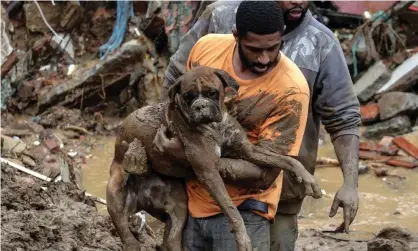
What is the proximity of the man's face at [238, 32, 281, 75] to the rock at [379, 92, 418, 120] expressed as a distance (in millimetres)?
7806

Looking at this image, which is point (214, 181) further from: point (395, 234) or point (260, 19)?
point (395, 234)

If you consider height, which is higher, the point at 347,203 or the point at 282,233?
the point at 347,203

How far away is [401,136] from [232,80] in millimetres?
7563

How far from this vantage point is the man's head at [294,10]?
15.1 ft

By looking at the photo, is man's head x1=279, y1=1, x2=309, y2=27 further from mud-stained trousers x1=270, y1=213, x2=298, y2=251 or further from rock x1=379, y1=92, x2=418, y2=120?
rock x1=379, y1=92, x2=418, y2=120

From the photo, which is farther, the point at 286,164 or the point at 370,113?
the point at 370,113

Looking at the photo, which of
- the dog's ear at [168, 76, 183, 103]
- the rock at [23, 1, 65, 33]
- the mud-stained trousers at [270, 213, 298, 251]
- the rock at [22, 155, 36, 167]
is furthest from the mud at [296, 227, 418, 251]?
the rock at [23, 1, 65, 33]

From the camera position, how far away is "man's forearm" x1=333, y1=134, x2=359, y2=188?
4042mm

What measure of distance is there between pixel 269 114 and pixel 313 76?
1037 mm

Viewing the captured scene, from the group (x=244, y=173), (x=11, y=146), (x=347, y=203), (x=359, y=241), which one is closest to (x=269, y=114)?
(x=244, y=173)

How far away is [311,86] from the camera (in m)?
4.40

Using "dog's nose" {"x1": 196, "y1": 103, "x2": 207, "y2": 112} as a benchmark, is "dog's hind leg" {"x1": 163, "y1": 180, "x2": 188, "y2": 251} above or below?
below

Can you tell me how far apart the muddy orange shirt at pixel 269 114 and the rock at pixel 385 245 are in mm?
2344

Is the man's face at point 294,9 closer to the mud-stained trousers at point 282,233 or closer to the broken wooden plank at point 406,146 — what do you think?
the mud-stained trousers at point 282,233
